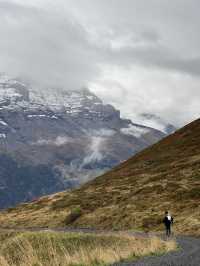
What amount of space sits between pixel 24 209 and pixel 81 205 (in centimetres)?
2137

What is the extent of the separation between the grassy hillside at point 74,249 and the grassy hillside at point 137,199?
2162cm

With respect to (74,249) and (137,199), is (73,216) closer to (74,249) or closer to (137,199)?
(137,199)

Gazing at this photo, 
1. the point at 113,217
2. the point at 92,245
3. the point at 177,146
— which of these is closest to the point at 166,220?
the point at 92,245

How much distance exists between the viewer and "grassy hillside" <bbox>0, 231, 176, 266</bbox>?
93.9ft

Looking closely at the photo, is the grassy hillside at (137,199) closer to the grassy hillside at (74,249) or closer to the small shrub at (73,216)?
the small shrub at (73,216)

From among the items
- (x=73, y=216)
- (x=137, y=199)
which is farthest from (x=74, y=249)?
(x=137, y=199)

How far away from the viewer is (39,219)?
96188 millimetres

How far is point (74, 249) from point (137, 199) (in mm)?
49062

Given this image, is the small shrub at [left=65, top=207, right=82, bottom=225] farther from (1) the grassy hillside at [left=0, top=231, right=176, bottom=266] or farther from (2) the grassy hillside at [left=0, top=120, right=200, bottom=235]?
(1) the grassy hillside at [left=0, top=231, right=176, bottom=266]

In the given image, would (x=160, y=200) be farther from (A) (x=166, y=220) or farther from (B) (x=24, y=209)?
(B) (x=24, y=209)

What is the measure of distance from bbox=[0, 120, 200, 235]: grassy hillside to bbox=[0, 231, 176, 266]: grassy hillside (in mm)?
21619

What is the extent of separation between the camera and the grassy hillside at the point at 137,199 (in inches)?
3063

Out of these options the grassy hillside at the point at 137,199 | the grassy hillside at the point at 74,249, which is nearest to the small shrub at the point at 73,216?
the grassy hillside at the point at 137,199

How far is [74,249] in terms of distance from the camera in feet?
137
